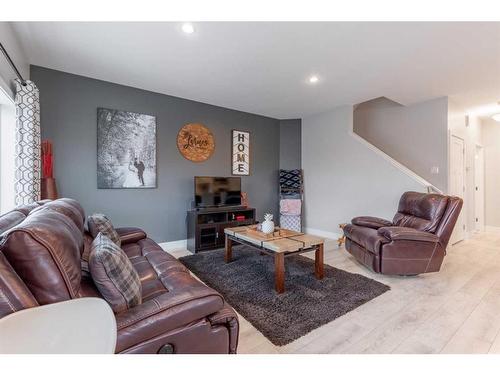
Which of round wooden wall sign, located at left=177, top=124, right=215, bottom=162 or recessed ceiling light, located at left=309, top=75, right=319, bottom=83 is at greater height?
recessed ceiling light, located at left=309, top=75, right=319, bottom=83

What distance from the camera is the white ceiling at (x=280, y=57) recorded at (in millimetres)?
2256

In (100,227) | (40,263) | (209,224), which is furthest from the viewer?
(209,224)

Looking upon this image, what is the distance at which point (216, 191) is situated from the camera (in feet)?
13.6

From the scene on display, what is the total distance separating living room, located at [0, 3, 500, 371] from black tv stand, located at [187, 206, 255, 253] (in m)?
0.04

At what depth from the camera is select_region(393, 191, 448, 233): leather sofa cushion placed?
2896mm

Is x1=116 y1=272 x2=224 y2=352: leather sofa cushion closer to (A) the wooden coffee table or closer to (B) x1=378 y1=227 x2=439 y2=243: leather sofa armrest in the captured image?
(A) the wooden coffee table

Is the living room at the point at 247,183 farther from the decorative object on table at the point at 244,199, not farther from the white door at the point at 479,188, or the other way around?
the decorative object on table at the point at 244,199

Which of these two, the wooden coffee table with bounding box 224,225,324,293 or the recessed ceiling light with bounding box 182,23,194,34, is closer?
the recessed ceiling light with bounding box 182,23,194,34

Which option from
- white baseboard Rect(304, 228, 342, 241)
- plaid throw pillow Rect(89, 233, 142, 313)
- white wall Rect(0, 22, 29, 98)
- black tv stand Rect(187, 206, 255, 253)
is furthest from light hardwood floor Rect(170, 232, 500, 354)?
white wall Rect(0, 22, 29, 98)

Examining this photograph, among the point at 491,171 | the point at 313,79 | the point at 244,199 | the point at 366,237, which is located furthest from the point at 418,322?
the point at 491,171

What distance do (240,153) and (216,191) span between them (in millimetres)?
1051

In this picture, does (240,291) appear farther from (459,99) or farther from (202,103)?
(459,99)

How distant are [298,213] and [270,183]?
862 mm

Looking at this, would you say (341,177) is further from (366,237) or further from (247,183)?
(366,237)
